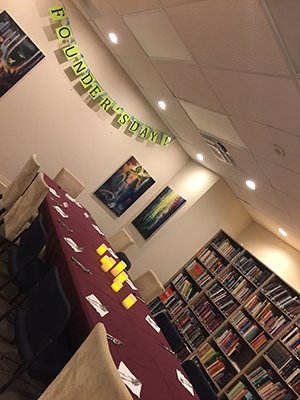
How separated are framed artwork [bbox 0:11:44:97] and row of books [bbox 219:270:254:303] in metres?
4.35

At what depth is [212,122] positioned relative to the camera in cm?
425

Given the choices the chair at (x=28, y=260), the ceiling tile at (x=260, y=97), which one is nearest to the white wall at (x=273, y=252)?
the ceiling tile at (x=260, y=97)

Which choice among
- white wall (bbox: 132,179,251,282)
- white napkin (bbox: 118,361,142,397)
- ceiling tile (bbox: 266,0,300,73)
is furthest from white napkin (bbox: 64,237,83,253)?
white wall (bbox: 132,179,251,282)

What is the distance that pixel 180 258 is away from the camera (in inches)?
263

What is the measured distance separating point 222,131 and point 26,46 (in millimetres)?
3248

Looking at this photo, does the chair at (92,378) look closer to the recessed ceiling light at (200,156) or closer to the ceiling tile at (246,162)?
the ceiling tile at (246,162)

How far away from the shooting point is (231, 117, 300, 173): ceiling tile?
3.00 meters

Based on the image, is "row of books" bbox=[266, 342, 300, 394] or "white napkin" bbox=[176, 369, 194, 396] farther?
"row of books" bbox=[266, 342, 300, 394]

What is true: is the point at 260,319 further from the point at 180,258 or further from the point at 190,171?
the point at 190,171

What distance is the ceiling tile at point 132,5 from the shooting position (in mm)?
3120

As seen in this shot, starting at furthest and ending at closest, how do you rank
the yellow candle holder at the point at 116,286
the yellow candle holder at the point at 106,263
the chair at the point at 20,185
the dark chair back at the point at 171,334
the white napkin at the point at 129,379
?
the dark chair back at the point at 171,334 < the chair at the point at 20,185 < the yellow candle holder at the point at 106,263 < the yellow candle holder at the point at 116,286 < the white napkin at the point at 129,379

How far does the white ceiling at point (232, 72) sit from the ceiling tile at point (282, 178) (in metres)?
0.01

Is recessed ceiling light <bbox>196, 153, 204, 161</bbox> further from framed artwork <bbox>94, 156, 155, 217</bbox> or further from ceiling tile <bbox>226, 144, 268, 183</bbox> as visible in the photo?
ceiling tile <bbox>226, 144, 268, 183</bbox>

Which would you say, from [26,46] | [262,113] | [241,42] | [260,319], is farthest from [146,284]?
[26,46]
